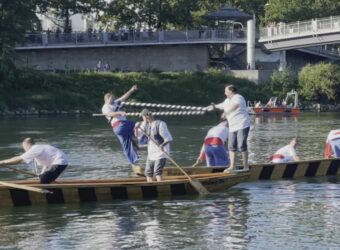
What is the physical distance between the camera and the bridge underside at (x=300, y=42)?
306 ft

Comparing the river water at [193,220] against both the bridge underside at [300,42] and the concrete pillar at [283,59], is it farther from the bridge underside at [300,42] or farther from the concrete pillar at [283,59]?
the concrete pillar at [283,59]

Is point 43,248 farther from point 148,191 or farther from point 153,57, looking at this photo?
point 153,57

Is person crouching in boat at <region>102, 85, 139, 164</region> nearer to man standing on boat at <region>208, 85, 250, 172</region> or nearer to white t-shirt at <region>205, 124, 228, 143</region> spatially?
white t-shirt at <region>205, 124, 228, 143</region>

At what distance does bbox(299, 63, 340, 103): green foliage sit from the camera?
3863 inches

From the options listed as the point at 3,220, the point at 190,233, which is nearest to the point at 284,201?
the point at 190,233

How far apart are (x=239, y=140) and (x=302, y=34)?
67.0 metres

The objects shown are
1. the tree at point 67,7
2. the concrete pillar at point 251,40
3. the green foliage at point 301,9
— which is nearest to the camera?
the concrete pillar at point 251,40

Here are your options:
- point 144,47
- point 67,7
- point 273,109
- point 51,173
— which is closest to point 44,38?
point 67,7

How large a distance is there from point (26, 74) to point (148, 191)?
6494 centimetres

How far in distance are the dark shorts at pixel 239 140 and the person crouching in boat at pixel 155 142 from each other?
1852mm

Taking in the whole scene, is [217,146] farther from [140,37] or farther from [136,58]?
[136,58]

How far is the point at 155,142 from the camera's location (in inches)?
1126

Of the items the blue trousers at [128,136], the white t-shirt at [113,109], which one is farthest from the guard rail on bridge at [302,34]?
the white t-shirt at [113,109]

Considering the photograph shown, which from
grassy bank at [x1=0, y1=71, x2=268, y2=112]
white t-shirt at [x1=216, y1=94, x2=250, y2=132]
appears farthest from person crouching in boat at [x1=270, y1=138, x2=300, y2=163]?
grassy bank at [x1=0, y1=71, x2=268, y2=112]
